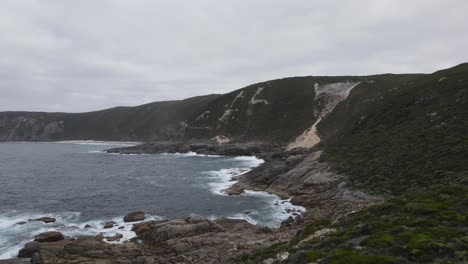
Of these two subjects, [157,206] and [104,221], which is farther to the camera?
[157,206]

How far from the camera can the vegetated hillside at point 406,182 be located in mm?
15922

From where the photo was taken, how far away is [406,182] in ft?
128

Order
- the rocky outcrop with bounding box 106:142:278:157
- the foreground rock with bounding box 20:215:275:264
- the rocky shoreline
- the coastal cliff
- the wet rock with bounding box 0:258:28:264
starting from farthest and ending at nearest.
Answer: the rocky outcrop with bounding box 106:142:278:157, the rocky shoreline, the wet rock with bounding box 0:258:28:264, the foreground rock with bounding box 20:215:275:264, the coastal cliff

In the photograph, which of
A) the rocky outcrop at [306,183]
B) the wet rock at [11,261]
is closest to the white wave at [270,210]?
the rocky outcrop at [306,183]

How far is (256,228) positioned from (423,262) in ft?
71.9

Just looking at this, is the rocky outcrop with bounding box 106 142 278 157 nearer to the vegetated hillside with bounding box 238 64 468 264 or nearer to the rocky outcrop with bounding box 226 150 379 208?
the rocky outcrop with bounding box 226 150 379 208

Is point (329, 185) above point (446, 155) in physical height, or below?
below

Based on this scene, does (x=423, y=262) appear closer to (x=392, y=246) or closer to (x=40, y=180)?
(x=392, y=246)

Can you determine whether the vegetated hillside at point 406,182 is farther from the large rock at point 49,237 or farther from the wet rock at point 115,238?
the large rock at point 49,237

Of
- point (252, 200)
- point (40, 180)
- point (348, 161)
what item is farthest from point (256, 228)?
point (40, 180)

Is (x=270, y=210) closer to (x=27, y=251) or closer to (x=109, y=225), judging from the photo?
(x=109, y=225)

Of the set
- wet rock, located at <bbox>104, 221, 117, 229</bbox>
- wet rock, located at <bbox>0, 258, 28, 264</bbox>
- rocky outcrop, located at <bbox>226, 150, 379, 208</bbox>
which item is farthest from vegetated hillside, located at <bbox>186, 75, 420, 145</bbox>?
wet rock, located at <bbox>0, 258, 28, 264</bbox>

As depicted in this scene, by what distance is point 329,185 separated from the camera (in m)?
47.7

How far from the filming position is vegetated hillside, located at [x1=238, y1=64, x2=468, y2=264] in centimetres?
1592
